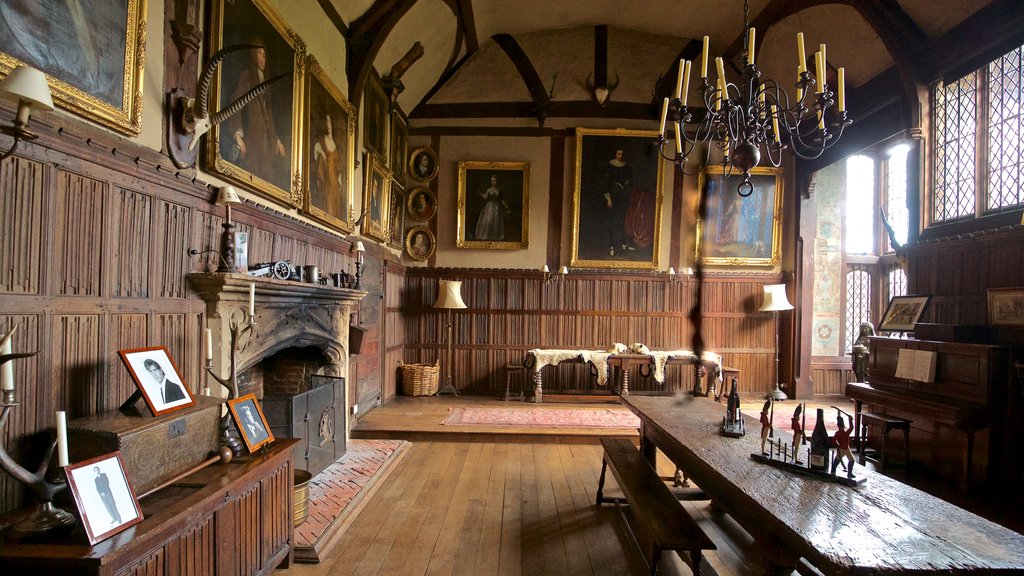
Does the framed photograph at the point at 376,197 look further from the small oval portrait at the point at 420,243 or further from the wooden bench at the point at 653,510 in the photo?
the wooden bench at the point at 653,510

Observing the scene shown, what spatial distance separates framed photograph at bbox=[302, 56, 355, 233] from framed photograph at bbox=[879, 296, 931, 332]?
613 cm

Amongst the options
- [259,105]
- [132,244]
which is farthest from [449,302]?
[132,244]

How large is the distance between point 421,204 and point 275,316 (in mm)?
4998

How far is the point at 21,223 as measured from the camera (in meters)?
1.93

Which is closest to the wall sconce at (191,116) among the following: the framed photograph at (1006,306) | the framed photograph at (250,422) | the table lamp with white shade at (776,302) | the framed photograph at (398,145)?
the framed photograph at (250,422)

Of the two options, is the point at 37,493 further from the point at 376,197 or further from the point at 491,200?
the point at 491,200

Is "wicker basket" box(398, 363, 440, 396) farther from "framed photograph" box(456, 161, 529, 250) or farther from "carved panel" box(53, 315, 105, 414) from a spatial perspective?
"carved panel" box(53, 315, 105, 414)

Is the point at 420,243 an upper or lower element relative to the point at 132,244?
upper

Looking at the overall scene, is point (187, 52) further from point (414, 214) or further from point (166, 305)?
point (414, 214)

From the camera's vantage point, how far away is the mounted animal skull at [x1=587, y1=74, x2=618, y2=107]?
8.21 meters

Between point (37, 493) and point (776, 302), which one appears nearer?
point (37, 493)

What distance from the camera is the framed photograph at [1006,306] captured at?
407 centimetres

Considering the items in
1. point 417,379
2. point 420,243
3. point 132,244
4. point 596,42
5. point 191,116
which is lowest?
point 417,379

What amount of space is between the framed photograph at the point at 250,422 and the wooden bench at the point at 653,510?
2.11 metres
